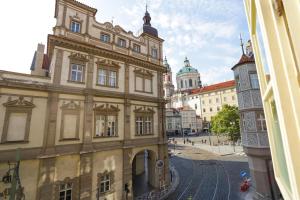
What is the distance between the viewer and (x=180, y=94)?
3533 inches

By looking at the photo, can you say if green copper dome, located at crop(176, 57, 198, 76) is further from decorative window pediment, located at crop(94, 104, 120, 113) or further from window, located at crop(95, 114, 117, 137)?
window, located at crop(95, 114, 117, 137)

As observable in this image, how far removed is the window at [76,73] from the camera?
44.5ft

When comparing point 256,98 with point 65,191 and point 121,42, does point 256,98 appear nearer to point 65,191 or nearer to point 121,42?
point 121,42

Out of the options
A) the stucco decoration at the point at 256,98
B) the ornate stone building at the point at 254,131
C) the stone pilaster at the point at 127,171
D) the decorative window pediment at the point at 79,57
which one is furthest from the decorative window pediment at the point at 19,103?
the stucco decoration at the point at 256,98

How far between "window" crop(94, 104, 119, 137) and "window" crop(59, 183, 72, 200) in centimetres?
407

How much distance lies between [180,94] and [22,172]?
83440 millimetres

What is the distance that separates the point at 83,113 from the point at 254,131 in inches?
576

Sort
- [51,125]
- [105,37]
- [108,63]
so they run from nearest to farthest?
[51,125] < [108,63] < [105,37]

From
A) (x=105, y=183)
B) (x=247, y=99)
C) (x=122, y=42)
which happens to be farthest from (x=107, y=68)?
(x=247, y=99)

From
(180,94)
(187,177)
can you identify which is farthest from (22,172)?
(180,94)

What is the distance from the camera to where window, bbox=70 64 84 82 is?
534 inches

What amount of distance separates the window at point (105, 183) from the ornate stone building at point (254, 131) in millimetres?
12529

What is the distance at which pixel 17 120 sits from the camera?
10.9m

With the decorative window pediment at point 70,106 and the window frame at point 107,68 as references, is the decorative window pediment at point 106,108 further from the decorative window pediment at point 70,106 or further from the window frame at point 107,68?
the window frame at point 107,68
